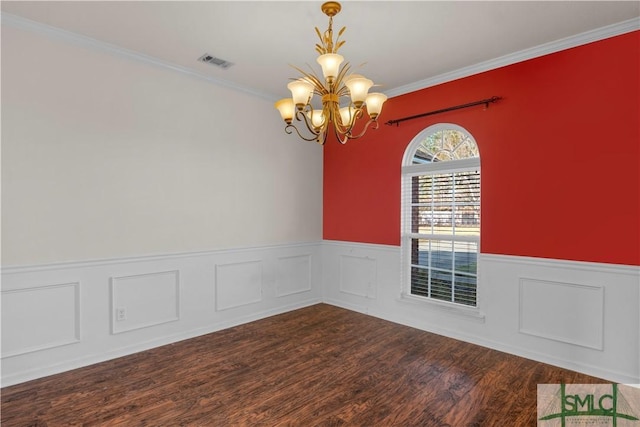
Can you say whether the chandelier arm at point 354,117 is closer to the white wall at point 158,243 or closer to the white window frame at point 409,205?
the white window frame at point 409,205

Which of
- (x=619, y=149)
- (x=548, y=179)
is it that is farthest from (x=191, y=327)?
(x=619, y=149)

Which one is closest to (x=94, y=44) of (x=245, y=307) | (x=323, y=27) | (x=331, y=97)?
(x=323, y=27)

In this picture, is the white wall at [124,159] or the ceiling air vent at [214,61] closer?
the white wall at [124,159]

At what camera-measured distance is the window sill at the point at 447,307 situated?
3.66 meters

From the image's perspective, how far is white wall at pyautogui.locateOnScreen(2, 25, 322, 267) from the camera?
2.83 m

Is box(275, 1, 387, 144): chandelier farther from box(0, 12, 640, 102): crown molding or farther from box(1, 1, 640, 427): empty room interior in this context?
box(0, 12, 640, 102): crown molding

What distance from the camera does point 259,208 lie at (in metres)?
4.46

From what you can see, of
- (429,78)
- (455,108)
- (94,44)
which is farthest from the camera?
(429,78)

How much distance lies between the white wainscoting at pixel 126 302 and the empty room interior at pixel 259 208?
2 cm

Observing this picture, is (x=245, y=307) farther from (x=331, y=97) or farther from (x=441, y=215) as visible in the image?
(x=331, y=97)

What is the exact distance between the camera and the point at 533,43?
3158mm

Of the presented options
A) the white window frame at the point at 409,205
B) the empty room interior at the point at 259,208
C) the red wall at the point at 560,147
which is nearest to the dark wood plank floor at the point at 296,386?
the empty room interior at the point at 259,208

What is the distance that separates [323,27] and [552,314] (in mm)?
3154

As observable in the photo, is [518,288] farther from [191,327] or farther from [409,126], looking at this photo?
[191,327]
